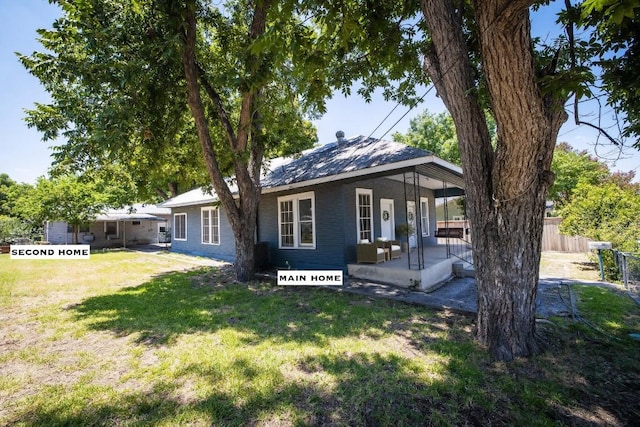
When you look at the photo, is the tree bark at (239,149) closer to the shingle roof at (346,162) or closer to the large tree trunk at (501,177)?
the shingle roof at (346,162)

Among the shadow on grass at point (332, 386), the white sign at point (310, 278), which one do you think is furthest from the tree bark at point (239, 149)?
the shadow on grass at point (332, 386)

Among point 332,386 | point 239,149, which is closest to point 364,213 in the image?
point 239,149

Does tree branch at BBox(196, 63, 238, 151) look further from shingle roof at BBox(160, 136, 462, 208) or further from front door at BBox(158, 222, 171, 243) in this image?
front door at BBox(158, 222, 171, 243)

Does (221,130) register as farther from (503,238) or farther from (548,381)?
(548,381)

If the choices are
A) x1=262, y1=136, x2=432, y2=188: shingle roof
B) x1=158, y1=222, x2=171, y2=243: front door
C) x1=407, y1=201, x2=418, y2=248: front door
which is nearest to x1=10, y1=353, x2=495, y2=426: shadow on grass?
x1=262, y1=136, x2=432, y2=188: shingle roof

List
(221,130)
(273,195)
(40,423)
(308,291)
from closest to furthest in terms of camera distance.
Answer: (40,423), (308,291), (221,130), (273,195)

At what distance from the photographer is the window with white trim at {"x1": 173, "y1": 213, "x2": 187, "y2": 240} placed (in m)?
16.5

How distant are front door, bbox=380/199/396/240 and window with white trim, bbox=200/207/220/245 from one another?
24.6ft

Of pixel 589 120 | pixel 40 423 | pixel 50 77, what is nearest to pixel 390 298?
pixel 589 120

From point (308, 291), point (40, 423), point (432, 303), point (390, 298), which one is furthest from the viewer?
point (308, 291)

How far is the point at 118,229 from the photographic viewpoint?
24.3 metres

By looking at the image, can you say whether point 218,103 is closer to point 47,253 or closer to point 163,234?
point 47,253

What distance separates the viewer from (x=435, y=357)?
3.69m

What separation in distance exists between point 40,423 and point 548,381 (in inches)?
194
